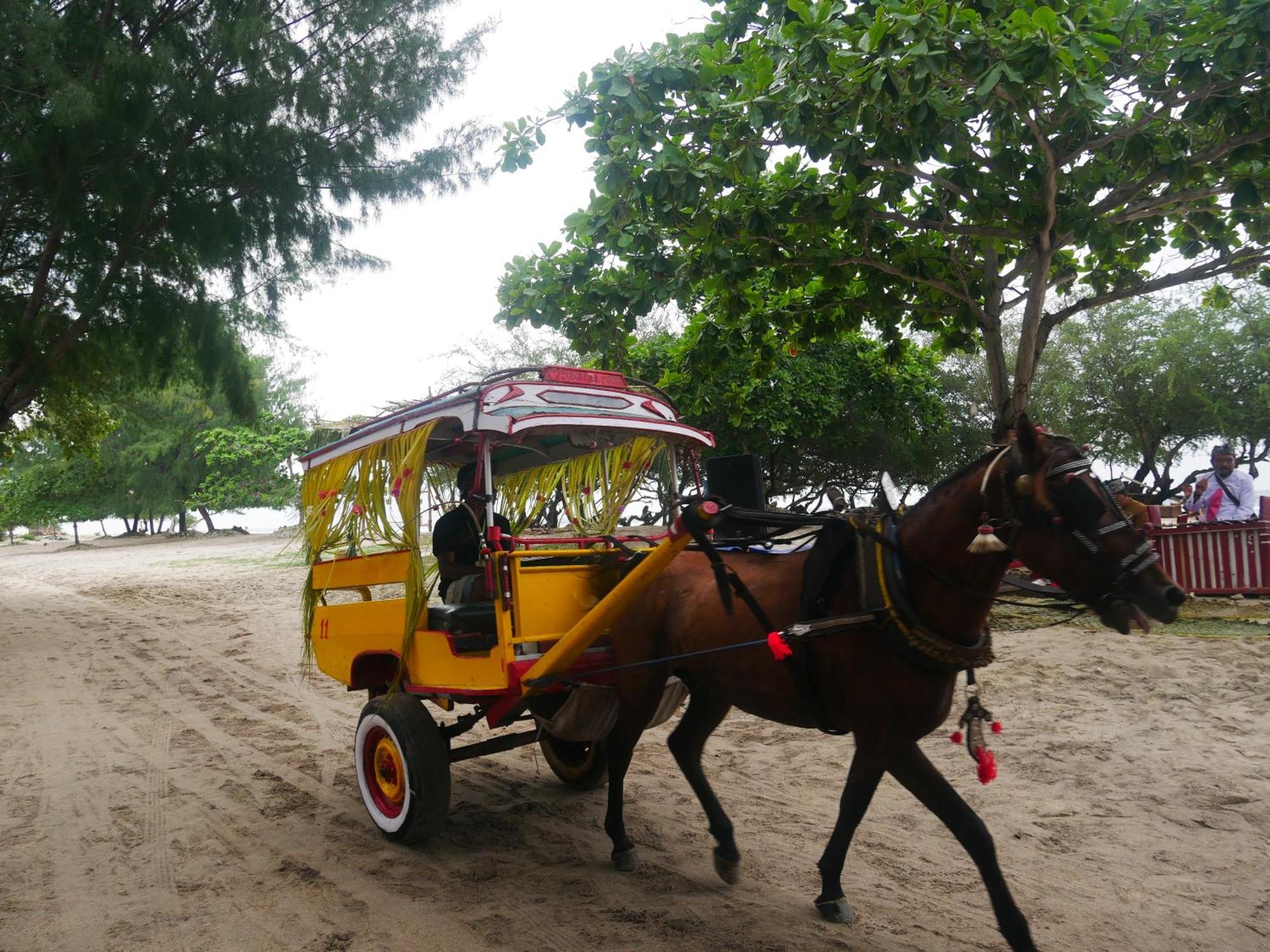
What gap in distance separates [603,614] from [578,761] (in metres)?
2.07

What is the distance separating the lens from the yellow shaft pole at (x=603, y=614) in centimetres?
365

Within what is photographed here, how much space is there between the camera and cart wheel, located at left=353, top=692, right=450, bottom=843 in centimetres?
438

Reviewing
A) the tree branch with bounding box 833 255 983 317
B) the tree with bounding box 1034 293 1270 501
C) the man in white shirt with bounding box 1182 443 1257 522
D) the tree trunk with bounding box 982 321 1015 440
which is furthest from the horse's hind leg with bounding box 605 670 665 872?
the tree with bounding box 1034 293 1270 501

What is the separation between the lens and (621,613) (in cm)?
405

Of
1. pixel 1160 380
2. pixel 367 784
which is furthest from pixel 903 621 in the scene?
pixel 1160 380

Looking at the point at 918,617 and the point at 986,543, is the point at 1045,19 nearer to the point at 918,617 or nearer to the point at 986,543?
the point at 986,543

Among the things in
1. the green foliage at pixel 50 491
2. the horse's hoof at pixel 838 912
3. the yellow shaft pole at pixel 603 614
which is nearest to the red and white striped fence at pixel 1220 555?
the horse's hoof at pixel 838 912

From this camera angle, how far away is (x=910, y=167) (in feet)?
22.4

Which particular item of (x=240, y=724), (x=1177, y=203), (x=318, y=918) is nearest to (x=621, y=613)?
(x=318, y=918)

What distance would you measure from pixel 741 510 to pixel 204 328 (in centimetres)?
916

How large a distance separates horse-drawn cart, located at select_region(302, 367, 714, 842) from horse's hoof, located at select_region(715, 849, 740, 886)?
850 millimetres

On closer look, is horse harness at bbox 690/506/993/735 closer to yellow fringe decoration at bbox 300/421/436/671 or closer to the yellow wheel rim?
yellow fringe decoration at bbox 300/421/436/671

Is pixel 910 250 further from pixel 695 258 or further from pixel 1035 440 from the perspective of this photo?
A: pixel 1035 440

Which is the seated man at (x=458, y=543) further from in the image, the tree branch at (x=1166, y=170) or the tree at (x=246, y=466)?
the tree at (x=246, y=466)
